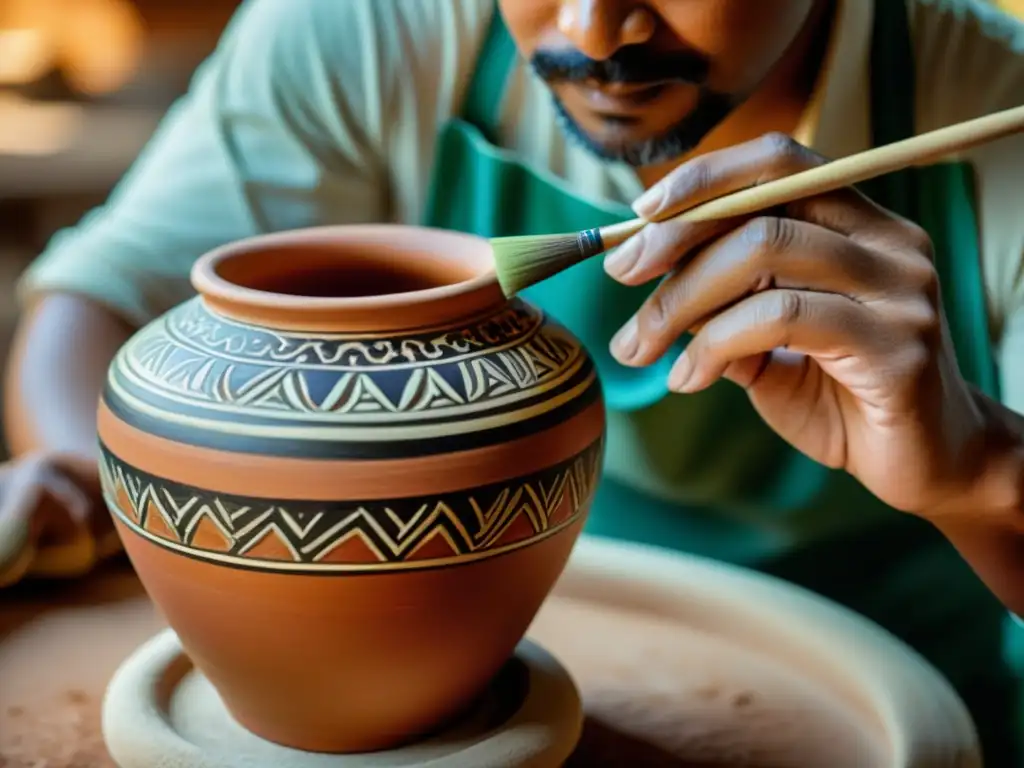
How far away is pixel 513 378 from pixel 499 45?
0.56 m

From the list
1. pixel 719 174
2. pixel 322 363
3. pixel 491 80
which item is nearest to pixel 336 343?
pixel 322 363

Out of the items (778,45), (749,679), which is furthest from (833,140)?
(749,679)

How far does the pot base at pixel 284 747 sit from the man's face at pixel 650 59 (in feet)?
1.29

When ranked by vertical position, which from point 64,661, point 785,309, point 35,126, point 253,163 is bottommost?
point 35,126

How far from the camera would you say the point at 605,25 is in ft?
2.66

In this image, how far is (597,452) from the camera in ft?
2.31

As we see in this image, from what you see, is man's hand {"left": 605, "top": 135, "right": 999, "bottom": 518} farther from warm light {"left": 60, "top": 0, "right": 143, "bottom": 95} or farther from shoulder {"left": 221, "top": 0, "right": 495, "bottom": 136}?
warm light {"left": 60, "top": 0, "right": 143, "bottom": 95}

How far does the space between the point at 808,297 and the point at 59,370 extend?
75 centimetres

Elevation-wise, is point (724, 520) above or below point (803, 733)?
below

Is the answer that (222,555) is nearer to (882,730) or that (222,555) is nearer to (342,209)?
(882,730)

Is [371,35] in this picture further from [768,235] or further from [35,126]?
[35,126]

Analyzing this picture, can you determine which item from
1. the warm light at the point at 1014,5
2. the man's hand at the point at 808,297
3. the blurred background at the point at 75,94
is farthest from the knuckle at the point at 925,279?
the blurred background at the point at 75,94

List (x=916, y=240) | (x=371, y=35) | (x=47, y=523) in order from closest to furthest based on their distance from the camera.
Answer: (x=916, y=240), (x=47, y=523), (x=371, y=35)

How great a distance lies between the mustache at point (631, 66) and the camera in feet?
2.80
